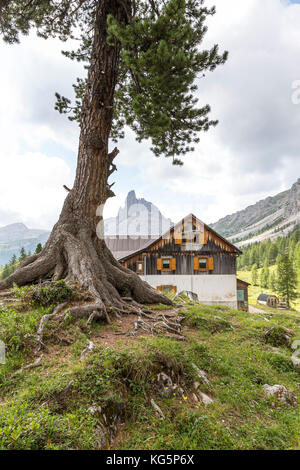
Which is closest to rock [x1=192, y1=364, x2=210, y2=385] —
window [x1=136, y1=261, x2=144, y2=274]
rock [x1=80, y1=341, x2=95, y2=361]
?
rock [x1=80, y1=341, x2=95, y2=361]

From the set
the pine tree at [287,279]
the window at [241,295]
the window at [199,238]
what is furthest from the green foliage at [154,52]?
the pine tree at [287,279]

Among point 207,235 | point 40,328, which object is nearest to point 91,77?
point 40,328

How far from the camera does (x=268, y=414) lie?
375 cm

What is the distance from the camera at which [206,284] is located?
24.2 metres

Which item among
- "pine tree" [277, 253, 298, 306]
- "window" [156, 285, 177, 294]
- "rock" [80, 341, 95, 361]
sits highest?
"rock" [80, 341, 95, 361]

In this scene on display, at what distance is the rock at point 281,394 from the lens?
13.8 feet

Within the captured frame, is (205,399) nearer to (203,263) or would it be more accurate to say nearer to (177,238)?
(177,238)

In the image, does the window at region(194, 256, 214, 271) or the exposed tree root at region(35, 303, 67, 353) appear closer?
the exposed tree root at region(35, 303, 67, 353)

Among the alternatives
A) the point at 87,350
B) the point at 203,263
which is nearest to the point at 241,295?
the point at 203,263

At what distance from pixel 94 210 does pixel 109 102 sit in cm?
381

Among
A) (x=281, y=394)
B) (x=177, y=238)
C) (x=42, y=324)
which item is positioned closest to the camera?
(x=281, y=394)

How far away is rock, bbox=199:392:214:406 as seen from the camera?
374 centimetres

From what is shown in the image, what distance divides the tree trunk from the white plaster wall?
1625 centimetres

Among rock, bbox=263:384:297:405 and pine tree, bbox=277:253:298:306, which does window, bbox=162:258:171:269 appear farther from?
pine tree, bbox=277:253:298:306
